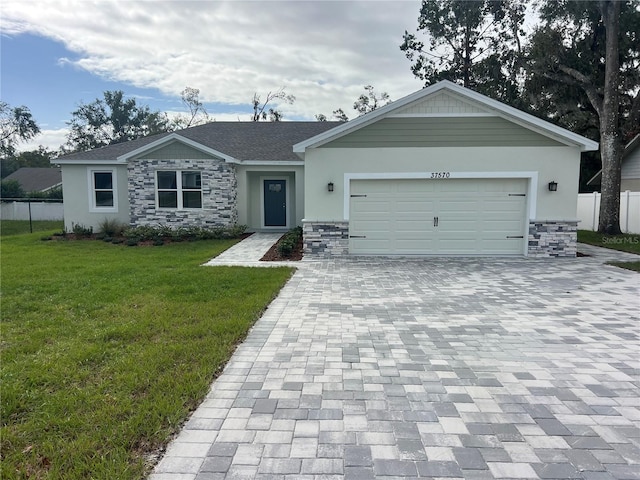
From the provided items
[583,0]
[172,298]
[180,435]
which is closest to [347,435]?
[180,435]

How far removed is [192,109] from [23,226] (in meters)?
21.5

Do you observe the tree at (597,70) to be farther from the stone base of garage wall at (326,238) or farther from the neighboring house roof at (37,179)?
the neighboring house roof at (37,179)

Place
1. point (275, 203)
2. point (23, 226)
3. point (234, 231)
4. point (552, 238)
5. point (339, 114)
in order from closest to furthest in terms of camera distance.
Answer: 1. point (552, 238)
2. point (234, 231)
3. point (275, 203)
4. point (23, 226)
5. point (339, 114)

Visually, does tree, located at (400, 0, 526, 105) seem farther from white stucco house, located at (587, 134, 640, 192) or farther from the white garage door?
the white garage door

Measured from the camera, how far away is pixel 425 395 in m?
3.33

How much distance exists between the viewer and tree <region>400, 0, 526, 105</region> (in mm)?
20531

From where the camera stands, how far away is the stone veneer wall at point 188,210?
1453cm

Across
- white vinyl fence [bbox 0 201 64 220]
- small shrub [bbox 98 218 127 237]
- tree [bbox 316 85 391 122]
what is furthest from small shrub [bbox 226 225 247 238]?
tree [bbox 316 85 391 122]

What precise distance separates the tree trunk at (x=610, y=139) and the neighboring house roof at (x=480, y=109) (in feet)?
24.5

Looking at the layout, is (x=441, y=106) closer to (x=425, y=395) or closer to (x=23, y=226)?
(x=425, y=395)

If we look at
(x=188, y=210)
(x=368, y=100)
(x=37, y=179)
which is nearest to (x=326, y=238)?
(x=188, y=210)

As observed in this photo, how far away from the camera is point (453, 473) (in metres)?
2.38

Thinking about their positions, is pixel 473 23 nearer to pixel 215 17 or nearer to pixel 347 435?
pixel 215 17

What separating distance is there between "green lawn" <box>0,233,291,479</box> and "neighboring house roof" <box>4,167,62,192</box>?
108 feet
